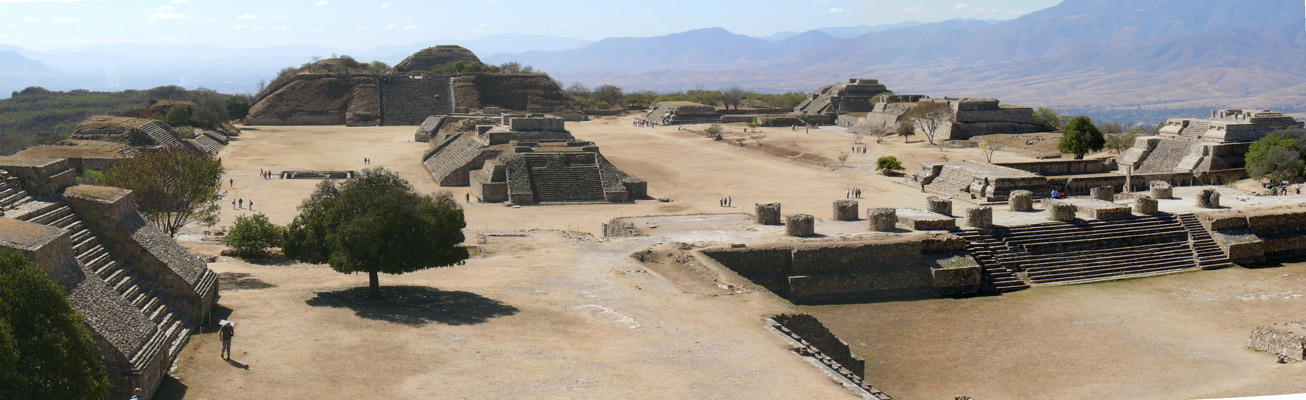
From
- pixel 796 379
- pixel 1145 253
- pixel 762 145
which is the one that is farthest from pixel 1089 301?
pixel 762 145

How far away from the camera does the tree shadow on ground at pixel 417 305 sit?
2194cm

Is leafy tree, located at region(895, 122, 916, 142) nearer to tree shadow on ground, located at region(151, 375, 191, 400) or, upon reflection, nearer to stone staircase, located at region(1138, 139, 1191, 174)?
stone staircase, located at region(1138, 139, 1191, 174)

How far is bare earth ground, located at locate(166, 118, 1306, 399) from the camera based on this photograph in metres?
17.9

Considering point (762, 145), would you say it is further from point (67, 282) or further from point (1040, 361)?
point (67, 282)

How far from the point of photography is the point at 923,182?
52625 millimetres

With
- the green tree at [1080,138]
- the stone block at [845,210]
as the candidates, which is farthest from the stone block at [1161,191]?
the green tree at [1080,138]

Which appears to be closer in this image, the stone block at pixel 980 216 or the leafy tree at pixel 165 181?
the leafy tree at pixel 165 181

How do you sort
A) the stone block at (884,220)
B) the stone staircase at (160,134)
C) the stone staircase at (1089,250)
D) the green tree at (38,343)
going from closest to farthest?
the green tree at (38,343) < the stone staircase at (1089,250) < the stone block at (884,220) < the stone staircase at (160,134)

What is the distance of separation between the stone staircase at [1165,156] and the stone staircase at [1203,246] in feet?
51.6

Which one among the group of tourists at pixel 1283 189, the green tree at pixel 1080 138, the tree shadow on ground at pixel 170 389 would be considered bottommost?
the tree shadow on ground at pixel 170 389

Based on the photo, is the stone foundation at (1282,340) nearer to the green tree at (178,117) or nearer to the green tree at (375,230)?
the green tree at (375,230)

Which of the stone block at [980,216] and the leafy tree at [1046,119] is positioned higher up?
the leafy tree at [1046,119]

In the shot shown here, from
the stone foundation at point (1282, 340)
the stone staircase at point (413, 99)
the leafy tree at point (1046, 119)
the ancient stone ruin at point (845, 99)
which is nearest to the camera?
the stone foundation at point (1282, 340)

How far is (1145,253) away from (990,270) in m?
6.11
